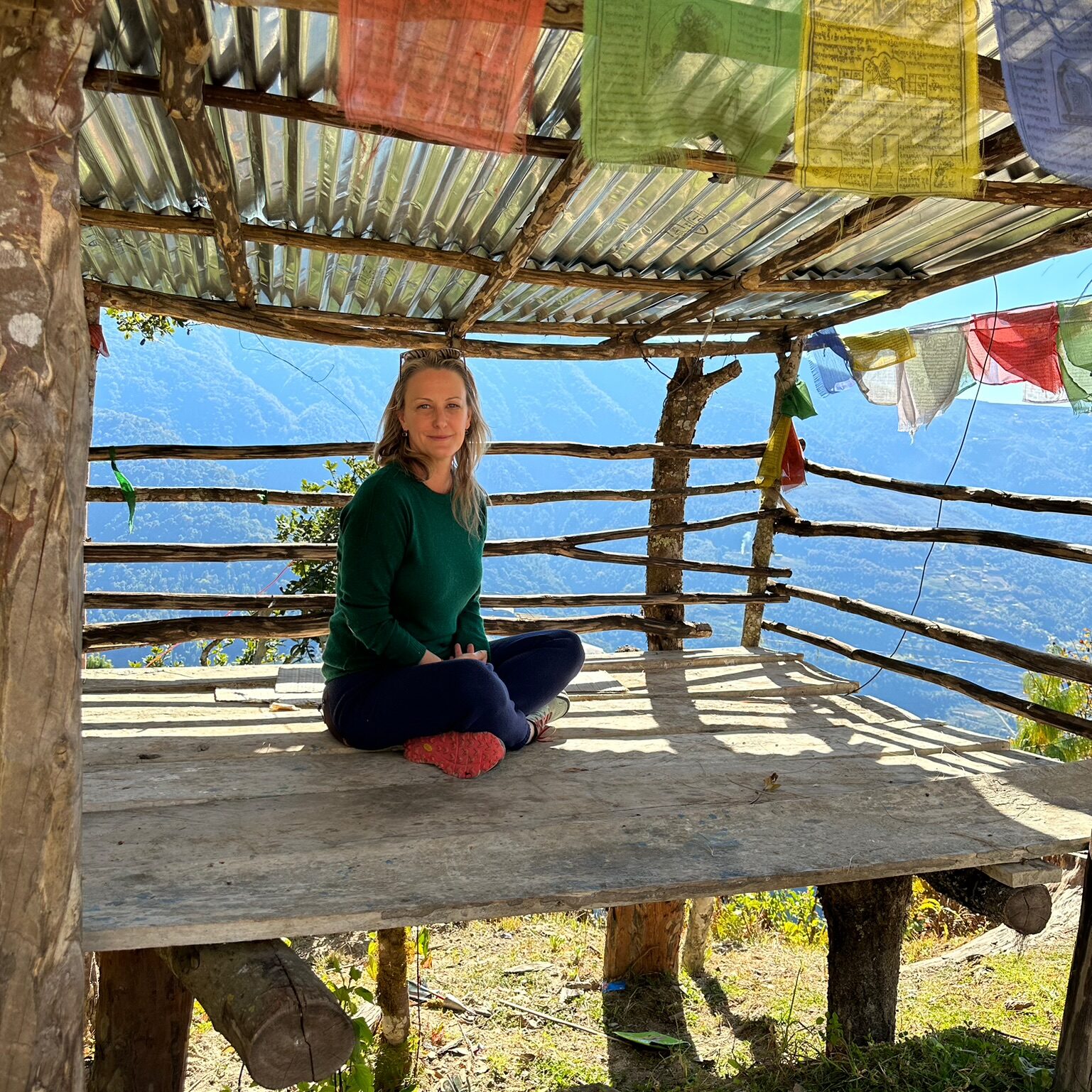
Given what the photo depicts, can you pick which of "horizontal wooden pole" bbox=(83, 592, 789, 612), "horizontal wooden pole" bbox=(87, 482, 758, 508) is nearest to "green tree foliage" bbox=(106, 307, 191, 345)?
"horizontal wooden pole" bbox=(87, 482, 758, 508)

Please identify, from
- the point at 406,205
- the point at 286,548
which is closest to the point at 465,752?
the point at 406,205

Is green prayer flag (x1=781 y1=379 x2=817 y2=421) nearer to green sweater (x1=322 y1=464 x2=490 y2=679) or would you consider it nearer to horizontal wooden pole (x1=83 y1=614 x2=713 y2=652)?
horizontal wooden pole (x1=83 y1=614 x2=713 y2=652)

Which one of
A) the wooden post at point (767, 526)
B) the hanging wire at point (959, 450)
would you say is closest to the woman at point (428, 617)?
the hanging wire at point (959, 450)

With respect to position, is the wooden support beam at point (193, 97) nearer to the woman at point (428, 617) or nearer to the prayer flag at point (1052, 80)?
the woman at point (428, 617)

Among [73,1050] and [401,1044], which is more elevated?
[73,1050]

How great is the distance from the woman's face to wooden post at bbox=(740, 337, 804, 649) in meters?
2.82

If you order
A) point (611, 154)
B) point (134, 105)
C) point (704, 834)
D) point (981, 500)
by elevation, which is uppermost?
point (134, 105)

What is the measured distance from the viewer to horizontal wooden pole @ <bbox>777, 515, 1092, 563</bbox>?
11.9 feet

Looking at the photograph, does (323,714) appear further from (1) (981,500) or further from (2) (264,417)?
(2) (264,417)

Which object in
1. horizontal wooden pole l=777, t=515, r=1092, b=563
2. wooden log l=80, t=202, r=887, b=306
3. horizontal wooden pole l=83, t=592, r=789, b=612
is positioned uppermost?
wooden log l=80, t=202, r=887, b=306

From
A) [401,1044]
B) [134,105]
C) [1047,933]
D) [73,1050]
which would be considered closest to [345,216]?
[134,105]

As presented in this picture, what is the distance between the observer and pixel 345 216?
3.49 m

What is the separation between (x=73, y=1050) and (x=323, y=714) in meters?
1.43

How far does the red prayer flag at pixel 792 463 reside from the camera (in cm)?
506
